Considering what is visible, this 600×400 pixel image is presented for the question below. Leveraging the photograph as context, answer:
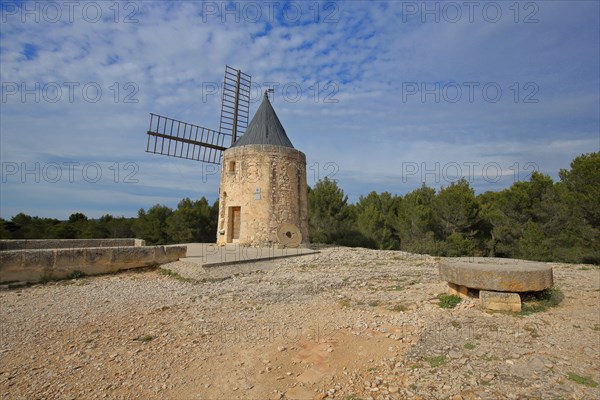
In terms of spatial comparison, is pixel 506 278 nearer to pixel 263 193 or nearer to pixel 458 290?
pixel 458 290

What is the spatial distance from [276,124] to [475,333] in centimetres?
1285

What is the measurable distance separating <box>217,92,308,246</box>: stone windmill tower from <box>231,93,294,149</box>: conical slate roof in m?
0.05

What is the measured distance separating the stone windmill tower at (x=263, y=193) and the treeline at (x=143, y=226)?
7.87m

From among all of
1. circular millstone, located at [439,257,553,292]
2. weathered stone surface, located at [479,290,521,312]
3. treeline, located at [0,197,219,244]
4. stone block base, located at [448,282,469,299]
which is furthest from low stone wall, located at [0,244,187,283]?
treeline, located at [0,197,219,244]

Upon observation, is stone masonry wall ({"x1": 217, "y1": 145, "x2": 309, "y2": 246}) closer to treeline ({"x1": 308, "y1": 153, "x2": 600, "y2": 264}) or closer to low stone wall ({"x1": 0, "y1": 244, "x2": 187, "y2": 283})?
low stone wall ({"x1": 0, "y1": 244, "x2": 187, "y2": 283})

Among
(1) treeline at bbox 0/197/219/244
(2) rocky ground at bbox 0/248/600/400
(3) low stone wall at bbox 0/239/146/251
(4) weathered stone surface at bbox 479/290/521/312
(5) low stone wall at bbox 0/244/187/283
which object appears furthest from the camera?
(1) treeline at bbox 0/197/219/244

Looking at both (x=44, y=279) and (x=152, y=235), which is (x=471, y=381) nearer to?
(x=44, y=279)

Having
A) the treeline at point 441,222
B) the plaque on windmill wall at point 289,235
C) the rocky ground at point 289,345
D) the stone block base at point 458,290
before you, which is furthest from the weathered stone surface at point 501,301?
the treeline at point 441,222

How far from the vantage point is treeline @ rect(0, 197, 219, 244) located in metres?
21.0

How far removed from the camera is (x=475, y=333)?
4.15 meters

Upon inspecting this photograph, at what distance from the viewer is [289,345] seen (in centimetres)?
409

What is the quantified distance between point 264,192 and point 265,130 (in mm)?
3274

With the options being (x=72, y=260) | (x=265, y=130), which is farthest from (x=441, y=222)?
(x=72, y=260)

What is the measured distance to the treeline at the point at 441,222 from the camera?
514 inches
